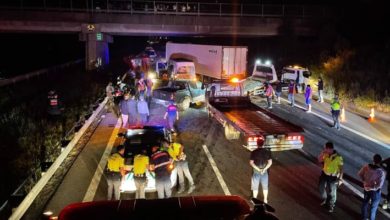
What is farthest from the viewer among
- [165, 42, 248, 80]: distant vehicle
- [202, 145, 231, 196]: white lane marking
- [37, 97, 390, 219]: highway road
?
[165, 42, 248, 80]: distant vehicle

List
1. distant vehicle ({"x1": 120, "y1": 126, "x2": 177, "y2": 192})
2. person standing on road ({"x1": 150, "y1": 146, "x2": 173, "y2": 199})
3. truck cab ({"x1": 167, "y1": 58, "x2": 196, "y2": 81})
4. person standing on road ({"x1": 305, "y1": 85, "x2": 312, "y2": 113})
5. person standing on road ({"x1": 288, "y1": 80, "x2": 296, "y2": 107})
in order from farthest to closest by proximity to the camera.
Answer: truck cab ({"x1": 167, "y1": 58, "x2": 196, "y2": 81}), person standing on road ({"x1": 288, "y1": 80, "x2": 296, "y2": 107}), person standing on road ({"x1": 305, "y1": 85, "x2": 312, "y2": 113}), distant vehicle ({"x1": 120, "y1": 126, "x2": 177, "y2": 192}), person standing on road ({"x1": 150, "y1": 146, "x2": 173, "y2": 199})

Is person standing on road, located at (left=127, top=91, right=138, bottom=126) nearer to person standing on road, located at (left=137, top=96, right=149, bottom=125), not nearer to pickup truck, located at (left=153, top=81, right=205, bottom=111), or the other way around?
person standing on road, located at (left=137, top=96, right=149, bottom=125)

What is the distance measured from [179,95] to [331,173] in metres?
13.7

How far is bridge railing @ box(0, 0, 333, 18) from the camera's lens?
1468 inches

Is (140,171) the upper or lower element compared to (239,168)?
upper

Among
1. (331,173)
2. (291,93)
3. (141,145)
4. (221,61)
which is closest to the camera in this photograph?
(331,173)

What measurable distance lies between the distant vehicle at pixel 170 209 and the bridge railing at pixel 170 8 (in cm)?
3412

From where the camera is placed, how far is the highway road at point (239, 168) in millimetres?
10305

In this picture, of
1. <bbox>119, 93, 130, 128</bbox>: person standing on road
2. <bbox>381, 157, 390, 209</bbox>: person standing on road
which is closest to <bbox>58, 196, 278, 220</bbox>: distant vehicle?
<bbox>381, 157, 390, 209</bbox>: person standing on road

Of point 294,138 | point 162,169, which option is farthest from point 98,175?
point 294,138

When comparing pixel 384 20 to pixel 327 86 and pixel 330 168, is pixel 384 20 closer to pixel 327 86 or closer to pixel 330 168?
pixel 327 86

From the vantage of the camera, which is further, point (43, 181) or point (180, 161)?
point (43, 181)

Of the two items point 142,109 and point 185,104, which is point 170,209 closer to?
point 142,109

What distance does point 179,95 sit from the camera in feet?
73.5
